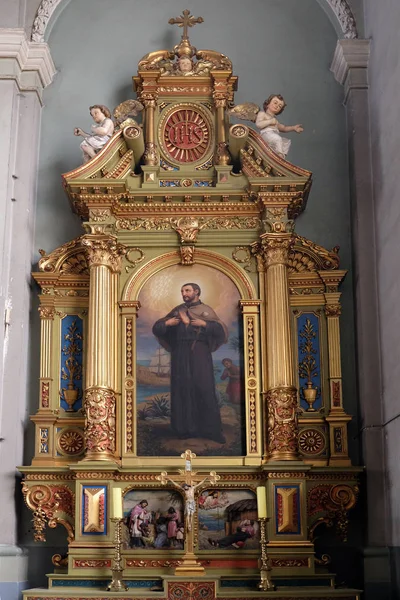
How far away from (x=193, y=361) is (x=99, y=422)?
1.26m

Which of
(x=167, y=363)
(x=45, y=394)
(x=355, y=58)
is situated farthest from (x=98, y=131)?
(x=355, y=58)

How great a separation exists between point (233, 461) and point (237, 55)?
5.02m

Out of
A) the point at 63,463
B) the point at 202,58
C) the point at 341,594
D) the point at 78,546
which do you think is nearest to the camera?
the point at 341,594

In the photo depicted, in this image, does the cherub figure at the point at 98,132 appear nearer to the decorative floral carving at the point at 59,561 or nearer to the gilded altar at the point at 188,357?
the gilded altar at the point at 188,357

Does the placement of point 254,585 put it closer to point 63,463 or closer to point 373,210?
point 63,463

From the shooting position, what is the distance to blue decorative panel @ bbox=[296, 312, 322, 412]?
11219mm

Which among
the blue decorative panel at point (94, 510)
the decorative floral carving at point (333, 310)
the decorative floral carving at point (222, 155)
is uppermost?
the decorative floral carving at point (222, 155)

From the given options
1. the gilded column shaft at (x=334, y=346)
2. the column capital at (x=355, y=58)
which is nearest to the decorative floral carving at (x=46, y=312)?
the gilded column shaft at (x=334, y=346)

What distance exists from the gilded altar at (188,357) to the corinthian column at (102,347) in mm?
21

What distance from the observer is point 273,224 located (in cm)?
1123

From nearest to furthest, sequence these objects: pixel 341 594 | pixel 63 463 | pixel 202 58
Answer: pixel 341 594 → pixel 63 463 → pixel 202 58

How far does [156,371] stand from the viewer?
11172 mm

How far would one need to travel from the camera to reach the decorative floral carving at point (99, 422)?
10609 millimetres

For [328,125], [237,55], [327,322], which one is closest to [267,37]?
[237,55]
